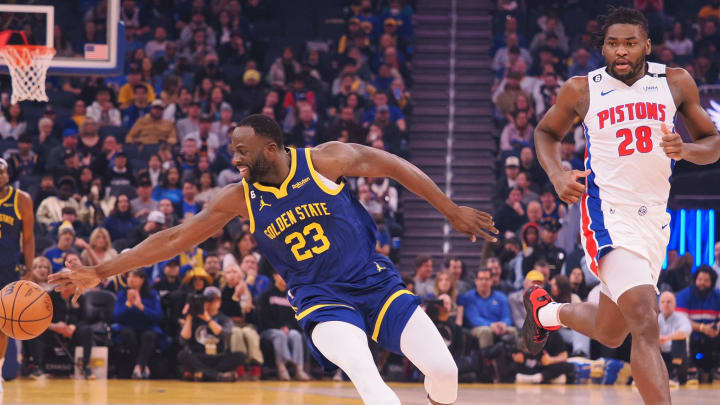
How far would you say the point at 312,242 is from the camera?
6102 millimetres

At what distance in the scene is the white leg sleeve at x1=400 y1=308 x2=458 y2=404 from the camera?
5883 millimetres

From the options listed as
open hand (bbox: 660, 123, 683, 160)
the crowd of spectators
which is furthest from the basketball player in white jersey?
the crowd of spectators

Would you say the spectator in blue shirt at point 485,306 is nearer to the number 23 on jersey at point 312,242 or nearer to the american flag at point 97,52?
the american flag at point 97,52

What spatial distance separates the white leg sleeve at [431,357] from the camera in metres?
5.88

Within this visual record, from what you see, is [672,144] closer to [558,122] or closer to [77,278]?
[558,122]

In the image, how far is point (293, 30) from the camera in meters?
21.0

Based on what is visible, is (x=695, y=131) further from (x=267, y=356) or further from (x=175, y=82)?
(x=175, y=82)

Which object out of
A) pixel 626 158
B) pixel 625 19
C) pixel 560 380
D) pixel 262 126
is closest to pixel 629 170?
pixel 626 158

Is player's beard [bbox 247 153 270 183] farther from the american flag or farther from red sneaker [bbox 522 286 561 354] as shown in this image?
the american flag

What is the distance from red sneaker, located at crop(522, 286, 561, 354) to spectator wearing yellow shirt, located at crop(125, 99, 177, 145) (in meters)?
10.0

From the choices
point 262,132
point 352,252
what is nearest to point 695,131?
point 352,252

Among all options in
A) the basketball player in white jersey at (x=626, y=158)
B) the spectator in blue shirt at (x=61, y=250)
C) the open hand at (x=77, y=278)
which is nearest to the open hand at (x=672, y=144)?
the basketball player in white jersey at (x=626, y=158)

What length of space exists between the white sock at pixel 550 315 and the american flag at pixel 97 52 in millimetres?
6492

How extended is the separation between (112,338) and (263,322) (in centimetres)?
188
